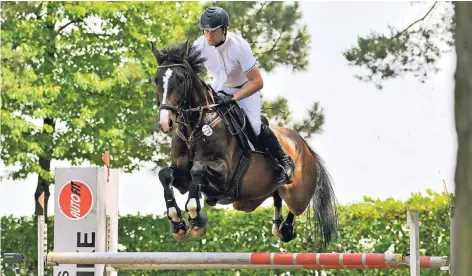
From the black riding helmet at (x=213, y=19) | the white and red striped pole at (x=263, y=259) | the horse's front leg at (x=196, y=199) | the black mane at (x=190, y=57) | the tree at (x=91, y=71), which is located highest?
the tree at (x=91, y=71)

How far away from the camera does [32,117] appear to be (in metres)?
17.4

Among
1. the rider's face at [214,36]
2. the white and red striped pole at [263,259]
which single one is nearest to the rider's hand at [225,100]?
the rider's face at [214,36]

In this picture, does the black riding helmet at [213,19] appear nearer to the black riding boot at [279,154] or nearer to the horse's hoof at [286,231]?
the black riding boot at [279,154]

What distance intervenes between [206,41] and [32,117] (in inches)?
395

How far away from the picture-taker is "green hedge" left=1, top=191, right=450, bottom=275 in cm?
1287

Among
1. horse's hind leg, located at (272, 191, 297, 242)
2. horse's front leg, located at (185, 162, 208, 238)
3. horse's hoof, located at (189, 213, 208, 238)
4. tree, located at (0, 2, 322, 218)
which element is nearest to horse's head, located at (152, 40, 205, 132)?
horse's front leg, located at (185, 162, 208, 238)

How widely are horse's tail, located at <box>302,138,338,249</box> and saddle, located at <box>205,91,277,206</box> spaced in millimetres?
1012

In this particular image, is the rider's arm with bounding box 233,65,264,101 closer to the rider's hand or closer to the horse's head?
the rider's hand

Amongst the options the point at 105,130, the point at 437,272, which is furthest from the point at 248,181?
the point at 105,130

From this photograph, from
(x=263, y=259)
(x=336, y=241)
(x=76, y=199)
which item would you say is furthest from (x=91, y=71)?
(x=263, y=259)

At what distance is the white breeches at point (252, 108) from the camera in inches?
310

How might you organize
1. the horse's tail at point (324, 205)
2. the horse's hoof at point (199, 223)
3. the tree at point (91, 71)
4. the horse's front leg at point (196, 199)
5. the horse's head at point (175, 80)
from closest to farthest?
the horse's head at point (175, 80) < the horse's front leg at point (196, 199) < the horse's hoof at point (199, 223) < the horse's tail at point (324, 205) < the tree at point (91, 71)

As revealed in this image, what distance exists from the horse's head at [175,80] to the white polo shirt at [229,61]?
0.13 meters

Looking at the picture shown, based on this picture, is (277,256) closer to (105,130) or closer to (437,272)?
(437,272)
